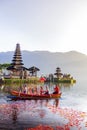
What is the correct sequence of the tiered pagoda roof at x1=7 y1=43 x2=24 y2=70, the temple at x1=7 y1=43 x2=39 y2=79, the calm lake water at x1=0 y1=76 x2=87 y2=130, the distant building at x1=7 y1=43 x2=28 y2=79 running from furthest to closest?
the tiered pagoda roof at x1=7 y1=43 x2=24 y2=70 → the distant building at x1=7 y1=43 x2=28 y2=79 → the temple at x1=7 y1=43 x2=39 y2=79 → the calm lake water at x1=0 y1=76 x2=87 y2=130

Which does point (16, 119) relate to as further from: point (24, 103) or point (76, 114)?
point (24, 103)

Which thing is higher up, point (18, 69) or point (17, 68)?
point (17, 68)

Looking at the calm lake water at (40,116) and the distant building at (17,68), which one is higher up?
the distant building at (17,68)

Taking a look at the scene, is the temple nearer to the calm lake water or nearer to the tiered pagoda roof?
the tiered pagoda roof

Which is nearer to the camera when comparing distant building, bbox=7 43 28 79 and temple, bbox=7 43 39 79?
temple, bbox=7 43 39 79

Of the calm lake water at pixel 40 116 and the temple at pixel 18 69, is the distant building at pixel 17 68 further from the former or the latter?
the calm lake water at pixel 40 116

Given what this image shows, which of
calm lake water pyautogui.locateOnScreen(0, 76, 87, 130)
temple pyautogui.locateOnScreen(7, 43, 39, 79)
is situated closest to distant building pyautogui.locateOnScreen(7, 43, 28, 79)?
temple pyautogui.locateOnScreen(7, 43, 39, 79)

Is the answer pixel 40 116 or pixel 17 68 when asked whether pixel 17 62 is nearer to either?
pixel 17 68

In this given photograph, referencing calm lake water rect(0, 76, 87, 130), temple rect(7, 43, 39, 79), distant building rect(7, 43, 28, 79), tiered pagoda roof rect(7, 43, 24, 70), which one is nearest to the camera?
calm lake water rect(0, 76, 87, 130)

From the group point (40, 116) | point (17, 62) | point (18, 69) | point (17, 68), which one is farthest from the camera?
point (17, 62)

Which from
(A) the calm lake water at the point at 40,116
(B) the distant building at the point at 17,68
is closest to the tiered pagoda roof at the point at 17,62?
(B) the distant building at the point at 17,68

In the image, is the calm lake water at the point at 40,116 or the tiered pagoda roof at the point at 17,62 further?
the tiered pagoda roof at the point at 17,62

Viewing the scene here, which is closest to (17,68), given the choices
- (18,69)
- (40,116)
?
(18,69)

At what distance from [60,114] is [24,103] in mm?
10088
